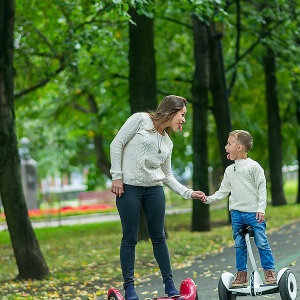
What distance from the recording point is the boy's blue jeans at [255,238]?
7.67 m

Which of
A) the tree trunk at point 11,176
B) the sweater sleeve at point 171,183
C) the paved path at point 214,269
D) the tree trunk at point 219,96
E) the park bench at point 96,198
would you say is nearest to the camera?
the sweater sleeve at point 171,183

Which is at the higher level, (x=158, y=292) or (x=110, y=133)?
(x=110, y=133)

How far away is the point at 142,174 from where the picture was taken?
752cm

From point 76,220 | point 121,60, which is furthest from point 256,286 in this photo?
point 76,220

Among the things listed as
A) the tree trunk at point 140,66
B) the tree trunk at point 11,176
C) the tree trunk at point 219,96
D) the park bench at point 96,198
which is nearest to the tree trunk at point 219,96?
the tree trunk at point 219,96

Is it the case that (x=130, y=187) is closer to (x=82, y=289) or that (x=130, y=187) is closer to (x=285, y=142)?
(x=82, y=289)

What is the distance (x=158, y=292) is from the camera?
938cm

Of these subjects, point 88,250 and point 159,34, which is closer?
point 88,250

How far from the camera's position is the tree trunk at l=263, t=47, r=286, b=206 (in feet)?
91.4

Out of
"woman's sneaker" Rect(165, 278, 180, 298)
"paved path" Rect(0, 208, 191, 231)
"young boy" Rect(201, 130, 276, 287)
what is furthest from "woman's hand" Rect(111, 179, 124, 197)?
"paved path" Rect(0, 208, 191, 231)

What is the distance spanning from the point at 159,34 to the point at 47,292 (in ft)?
49.6

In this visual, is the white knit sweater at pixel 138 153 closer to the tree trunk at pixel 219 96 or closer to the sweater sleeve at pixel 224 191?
the sweater sleeve at pixel 224 191

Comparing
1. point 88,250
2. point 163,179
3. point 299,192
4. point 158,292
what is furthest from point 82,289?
point 299,192

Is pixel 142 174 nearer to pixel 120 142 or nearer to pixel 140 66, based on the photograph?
pixel 120 142
